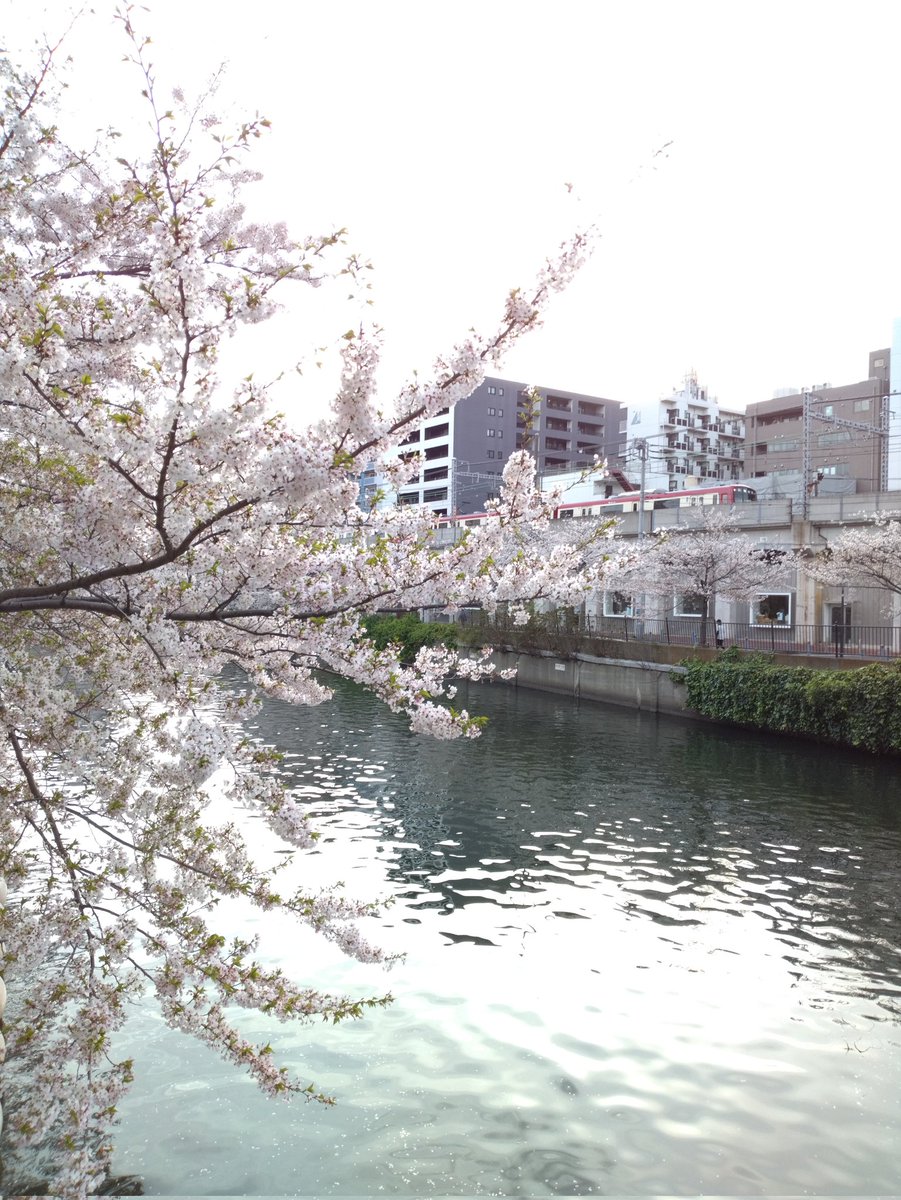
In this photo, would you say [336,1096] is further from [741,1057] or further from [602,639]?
[602,639]

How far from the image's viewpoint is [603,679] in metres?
36.6

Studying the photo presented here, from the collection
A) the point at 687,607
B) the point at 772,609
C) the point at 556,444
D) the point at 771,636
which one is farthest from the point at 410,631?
the point at 556,444

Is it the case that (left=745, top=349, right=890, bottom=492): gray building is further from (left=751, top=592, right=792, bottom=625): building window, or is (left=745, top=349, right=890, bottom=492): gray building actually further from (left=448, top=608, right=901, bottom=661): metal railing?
(left=448, top=608, right=901, bottom=661): metal railing

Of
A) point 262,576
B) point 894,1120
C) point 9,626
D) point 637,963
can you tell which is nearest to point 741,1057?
point 894,1120

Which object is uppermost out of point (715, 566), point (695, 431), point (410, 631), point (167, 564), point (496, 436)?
point (695, 431)

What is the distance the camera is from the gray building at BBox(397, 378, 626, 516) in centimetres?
7969

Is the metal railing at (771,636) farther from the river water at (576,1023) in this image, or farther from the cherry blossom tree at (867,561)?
the river water at (576,1023)

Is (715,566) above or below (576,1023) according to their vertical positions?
above

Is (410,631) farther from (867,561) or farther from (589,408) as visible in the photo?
(589,408)

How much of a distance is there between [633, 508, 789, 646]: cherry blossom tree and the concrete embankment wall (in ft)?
13.1

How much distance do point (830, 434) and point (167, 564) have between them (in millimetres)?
75042

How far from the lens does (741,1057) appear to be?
824cm

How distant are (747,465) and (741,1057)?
8524 centimetres

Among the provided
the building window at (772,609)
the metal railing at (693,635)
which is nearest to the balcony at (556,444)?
the metal railing at (693,635)
